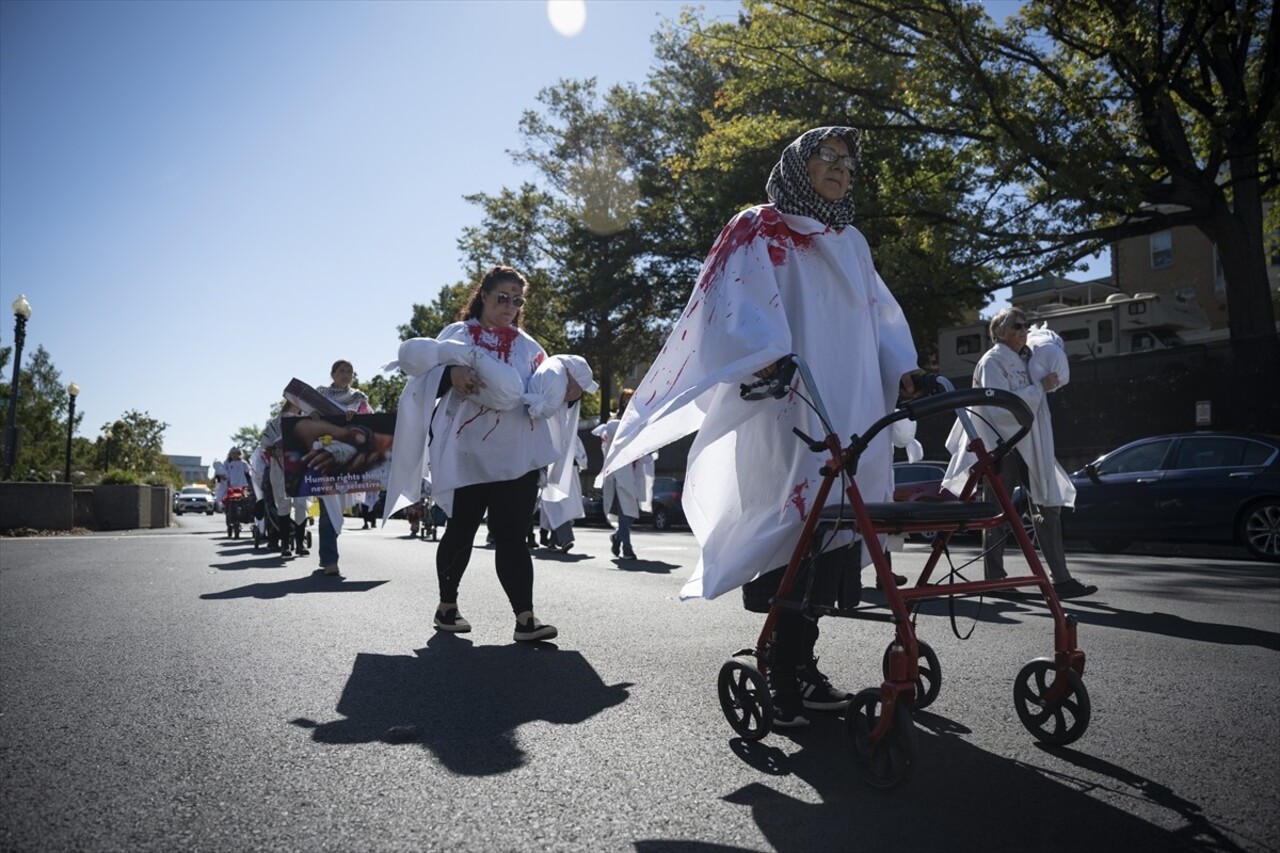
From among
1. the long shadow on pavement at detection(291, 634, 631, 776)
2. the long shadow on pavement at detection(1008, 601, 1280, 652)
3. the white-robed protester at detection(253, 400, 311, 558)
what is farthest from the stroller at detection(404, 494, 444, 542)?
the long shadow on pavement at detection(291, 634, 631, 776)

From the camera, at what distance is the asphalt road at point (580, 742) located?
2.49 meters

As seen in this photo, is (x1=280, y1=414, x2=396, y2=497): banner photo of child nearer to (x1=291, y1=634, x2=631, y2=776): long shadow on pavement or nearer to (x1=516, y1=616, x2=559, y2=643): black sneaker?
(x1=516, y1=616, x2=559, y2=643): black sneaker

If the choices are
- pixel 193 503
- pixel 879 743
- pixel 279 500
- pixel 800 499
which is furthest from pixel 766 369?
pixel 193 503

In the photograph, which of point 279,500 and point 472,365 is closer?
point 472,365

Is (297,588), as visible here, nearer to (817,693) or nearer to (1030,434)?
(1030,434)

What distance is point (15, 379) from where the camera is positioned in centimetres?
2152

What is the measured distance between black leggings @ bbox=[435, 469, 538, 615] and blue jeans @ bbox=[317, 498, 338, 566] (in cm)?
473

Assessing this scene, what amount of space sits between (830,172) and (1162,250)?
1814 inches

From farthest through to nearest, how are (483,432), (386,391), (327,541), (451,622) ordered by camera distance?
(386,391) → (327,541) → (451,622) → (483,432)

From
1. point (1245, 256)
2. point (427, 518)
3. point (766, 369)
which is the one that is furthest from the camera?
point (427, 518)

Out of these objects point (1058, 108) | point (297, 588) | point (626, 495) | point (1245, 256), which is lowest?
point (297, 588)

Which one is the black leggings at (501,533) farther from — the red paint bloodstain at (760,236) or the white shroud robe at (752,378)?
the red paint bloodstain at (760,236)

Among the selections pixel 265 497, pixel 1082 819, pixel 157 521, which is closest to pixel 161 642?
pixel 1082 819

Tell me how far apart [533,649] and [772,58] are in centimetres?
1717
